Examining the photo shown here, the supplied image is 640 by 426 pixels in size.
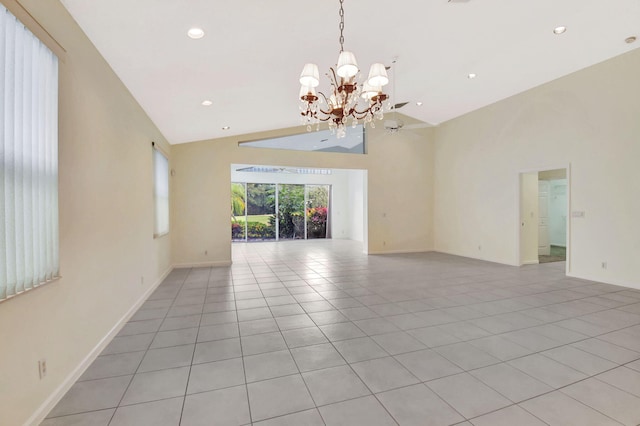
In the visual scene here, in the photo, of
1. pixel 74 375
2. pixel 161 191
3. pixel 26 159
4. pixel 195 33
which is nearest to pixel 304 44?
pixel 195 33

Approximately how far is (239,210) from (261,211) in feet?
2.67

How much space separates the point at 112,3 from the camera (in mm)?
2168

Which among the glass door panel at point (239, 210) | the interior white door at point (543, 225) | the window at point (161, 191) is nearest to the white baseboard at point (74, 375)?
the window at point (161, 191)

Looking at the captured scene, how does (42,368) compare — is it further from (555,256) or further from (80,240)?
(555,256)


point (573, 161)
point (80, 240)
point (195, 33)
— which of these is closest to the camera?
point (80, 240)

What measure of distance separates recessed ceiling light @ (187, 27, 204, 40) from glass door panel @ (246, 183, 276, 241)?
327 inches

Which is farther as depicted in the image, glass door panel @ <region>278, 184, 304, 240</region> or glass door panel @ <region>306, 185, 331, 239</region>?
glass door panel @ <region>306, 185, 331, 239</region>

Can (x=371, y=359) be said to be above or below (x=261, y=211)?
below

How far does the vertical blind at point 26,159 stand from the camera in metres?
1.55

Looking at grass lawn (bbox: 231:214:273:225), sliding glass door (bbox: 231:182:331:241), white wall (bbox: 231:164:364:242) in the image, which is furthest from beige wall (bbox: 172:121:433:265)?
grass lawn (bbox: 231:214:273:225)

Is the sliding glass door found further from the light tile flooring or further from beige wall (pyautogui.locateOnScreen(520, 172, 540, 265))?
beige wall (pyautogui.locateOnScreen(520, 172, 540, 265))

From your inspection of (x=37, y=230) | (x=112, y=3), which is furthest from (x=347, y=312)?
(x=112, y=3)

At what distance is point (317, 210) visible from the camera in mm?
12000

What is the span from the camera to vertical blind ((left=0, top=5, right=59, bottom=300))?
1.55m
